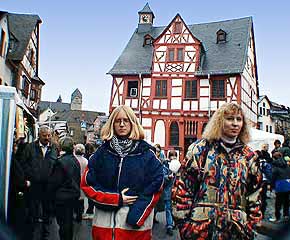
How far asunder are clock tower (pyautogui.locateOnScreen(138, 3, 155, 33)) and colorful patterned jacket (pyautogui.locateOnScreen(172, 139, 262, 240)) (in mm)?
24696

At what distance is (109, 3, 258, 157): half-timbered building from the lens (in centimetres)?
2098

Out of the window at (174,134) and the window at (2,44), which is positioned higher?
the window at (2,44)

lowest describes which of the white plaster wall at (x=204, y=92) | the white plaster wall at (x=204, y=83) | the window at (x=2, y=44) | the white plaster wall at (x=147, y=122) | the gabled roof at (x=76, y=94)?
the white plaster wall at (x=147, y=122)

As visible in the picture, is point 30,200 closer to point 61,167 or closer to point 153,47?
point 61,167

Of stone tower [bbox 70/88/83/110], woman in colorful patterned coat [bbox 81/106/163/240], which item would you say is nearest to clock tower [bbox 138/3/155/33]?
woman in colorful patterned coat [bbox 81/106/163/240]

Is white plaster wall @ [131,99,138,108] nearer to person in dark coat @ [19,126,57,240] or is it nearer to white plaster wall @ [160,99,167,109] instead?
white plaster wall @ [160,99,167,109]

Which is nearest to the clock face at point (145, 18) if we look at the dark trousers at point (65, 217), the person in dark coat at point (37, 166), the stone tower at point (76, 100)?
the person in dark coat at point (37, 166)

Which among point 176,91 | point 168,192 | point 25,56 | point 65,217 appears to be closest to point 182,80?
point 176,91

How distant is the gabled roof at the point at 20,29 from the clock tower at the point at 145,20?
25.7 ft

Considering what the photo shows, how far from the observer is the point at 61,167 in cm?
427

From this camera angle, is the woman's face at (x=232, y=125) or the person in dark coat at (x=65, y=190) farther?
the person in dark coat at (x=65, y=190)

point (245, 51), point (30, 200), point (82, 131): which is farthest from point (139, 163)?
point (82, 131)

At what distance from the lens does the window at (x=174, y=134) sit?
21.2 metres

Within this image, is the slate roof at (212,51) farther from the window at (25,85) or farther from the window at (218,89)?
the window at (25,85)
